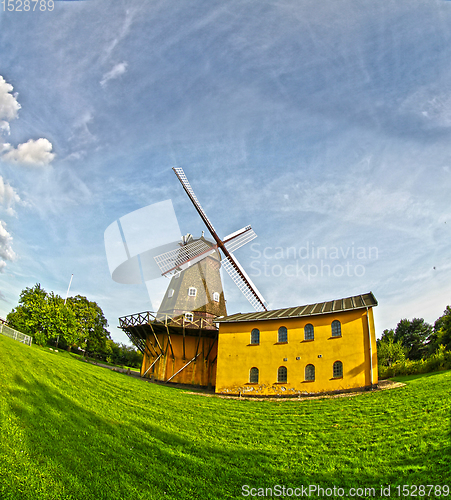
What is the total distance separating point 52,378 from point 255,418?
359 inches

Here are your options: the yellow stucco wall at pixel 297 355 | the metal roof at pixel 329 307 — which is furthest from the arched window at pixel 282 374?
the metal roof at pixel 329 307

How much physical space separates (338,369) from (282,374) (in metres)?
3.49

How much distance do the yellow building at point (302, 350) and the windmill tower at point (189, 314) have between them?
12.3ft

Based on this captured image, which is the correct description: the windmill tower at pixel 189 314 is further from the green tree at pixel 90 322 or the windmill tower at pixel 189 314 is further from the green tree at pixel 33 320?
the green tree at pixel 90 322

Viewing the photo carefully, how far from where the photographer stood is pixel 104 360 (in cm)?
5212

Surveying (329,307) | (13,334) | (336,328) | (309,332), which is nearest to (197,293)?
(309,332)

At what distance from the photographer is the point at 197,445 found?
27.2 feet

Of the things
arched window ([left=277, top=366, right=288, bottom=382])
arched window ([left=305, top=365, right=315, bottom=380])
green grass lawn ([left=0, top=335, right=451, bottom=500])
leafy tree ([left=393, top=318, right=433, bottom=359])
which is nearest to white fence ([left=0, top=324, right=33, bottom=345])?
green grass lawn ([left=0, top=335, right=451, bottom=500])

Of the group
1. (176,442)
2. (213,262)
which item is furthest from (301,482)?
(213,262)

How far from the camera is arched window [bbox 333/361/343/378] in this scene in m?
17.3

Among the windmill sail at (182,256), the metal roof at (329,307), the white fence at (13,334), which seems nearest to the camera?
the metal roof at (329,307)

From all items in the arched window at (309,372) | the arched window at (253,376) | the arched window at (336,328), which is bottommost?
the arched window at (253,376)

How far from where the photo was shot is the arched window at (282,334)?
1967 centimetres

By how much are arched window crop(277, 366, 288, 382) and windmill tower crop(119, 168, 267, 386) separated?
657 centimetres
